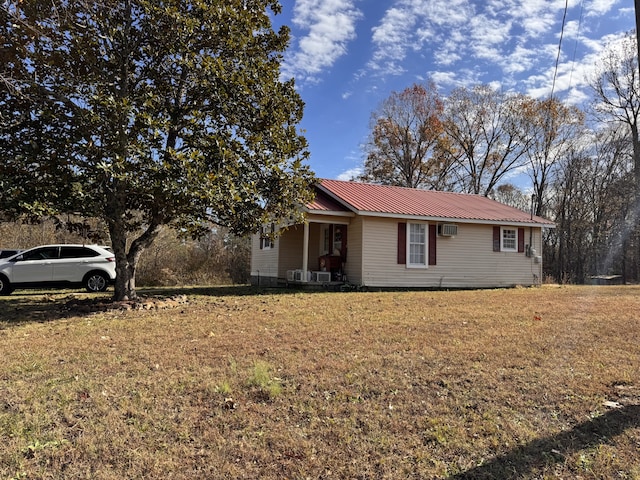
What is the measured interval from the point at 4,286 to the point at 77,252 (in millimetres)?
2088

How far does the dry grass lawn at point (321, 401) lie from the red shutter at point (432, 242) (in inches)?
339

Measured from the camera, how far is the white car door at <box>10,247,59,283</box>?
12.8 m

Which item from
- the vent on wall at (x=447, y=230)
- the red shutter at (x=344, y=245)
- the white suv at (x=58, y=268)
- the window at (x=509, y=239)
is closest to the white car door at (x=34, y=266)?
the white suv at (x=58, y=268)

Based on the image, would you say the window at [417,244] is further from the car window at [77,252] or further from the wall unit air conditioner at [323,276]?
the car window at [77,252]

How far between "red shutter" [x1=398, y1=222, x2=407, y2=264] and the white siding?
162mm

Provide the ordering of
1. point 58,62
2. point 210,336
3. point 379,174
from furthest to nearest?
point 379,174 < point 58,62 < point 210,336

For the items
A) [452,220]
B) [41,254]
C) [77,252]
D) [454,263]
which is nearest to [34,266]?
[41,254]

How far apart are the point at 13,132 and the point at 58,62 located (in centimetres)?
159

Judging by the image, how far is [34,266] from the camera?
13.0 meters

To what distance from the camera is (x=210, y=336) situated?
21.2ft

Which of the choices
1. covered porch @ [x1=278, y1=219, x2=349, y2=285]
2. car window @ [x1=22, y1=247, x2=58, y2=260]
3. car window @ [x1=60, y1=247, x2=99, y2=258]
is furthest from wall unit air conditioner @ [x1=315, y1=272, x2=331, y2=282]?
car window @ [x1=22, y1=247, x2=58, y2=260]

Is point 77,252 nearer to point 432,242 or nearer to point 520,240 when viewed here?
point 432,242

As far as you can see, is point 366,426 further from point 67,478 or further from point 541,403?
point 67,478

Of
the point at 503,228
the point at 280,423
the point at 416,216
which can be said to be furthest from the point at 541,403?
the point at 503,228
